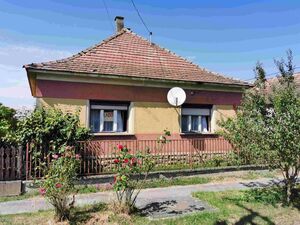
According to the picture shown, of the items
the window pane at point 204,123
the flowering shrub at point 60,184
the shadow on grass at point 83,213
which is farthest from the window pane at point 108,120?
the flowering shrub at point 60,184

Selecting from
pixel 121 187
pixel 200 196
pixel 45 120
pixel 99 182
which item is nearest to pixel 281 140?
pixel 200 196

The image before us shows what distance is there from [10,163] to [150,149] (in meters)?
4.63

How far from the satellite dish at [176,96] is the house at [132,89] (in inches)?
17.1

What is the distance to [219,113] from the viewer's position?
566 inches

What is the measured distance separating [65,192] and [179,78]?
8.50m

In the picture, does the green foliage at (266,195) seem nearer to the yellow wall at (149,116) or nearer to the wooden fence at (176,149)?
the wooden fence at (176,149)

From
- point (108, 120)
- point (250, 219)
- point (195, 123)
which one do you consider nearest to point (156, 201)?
point (250, 219)

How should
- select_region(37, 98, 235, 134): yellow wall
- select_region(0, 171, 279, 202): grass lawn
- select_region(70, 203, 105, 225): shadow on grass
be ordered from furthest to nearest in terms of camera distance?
select_region(37, 98, 235, 134): yellow wall < select_region(0, 171, 279, 202): grass lawn < select_region(70, 203, 105, 225): shadow on grass

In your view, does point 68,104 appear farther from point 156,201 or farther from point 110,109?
point 156,201

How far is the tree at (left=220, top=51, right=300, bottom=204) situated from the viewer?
6.68 metres

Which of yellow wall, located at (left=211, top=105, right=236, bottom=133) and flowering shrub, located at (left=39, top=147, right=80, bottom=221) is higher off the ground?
yellow wall, located at (left=211, top=105, right=236, bottom=133)

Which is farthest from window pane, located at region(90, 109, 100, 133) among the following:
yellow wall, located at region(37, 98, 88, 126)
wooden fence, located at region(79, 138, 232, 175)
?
wooden fence, located at region(79, 138, 232, 175)

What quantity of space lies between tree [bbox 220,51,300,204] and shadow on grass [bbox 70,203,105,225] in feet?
12.9

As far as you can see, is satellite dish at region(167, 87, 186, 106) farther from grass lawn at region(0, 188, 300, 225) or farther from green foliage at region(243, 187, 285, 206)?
grass lawn at region(0, 188, 300, 225)
